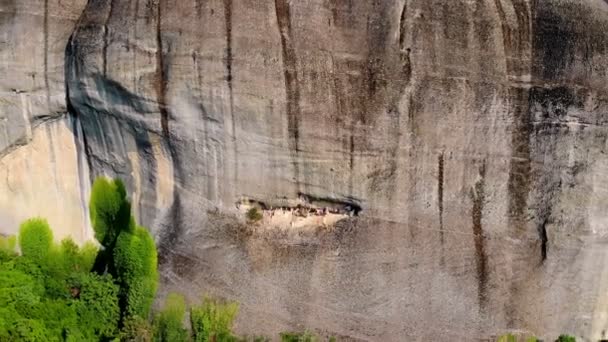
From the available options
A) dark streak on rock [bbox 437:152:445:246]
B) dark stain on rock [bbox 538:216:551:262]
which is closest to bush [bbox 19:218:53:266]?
dark streak on rock [bbox 437:152:445:246]

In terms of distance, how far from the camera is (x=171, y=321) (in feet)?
21.4

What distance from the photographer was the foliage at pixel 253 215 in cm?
650

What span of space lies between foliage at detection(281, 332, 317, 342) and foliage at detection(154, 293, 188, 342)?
89cm

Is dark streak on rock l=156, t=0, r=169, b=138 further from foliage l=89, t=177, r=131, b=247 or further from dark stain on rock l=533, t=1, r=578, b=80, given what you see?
dark stain on rock l=533, t=1, r=578, b=80

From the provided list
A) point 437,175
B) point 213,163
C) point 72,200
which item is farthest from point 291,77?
point 72,200

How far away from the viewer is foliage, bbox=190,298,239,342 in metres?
6.48

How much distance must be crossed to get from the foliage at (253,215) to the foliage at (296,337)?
1063 mm

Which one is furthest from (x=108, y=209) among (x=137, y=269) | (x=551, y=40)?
(x=551, y=40)

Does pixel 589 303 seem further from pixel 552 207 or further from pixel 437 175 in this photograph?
pixel 437 175

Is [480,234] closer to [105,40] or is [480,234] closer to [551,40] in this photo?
[551,40]

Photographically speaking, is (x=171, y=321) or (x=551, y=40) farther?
(x=171, y=321)

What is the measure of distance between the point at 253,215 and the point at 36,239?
2.14m

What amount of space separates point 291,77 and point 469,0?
1.64m

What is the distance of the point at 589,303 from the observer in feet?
21.7
